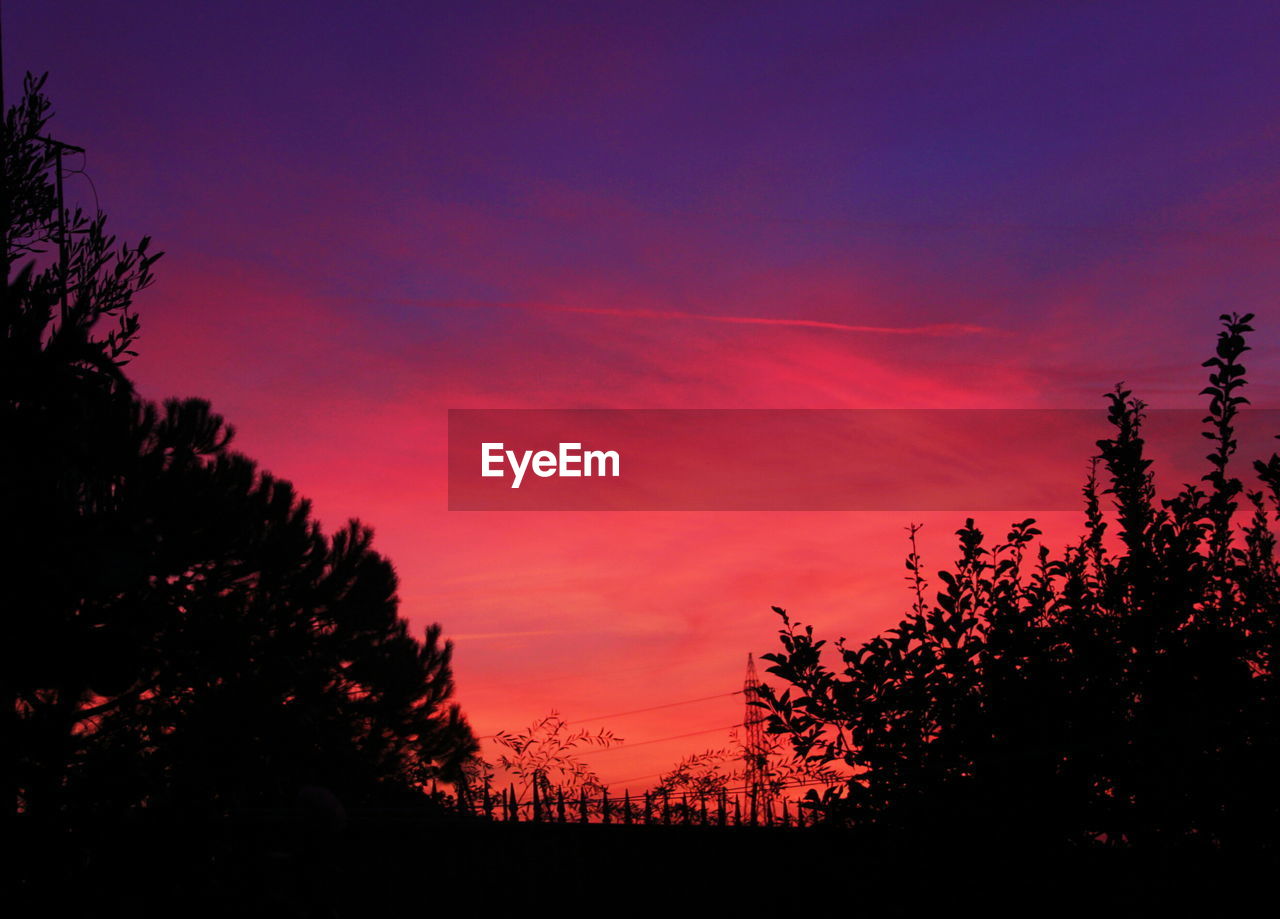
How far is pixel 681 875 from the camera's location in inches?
435

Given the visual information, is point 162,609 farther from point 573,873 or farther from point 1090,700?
point 1090,700

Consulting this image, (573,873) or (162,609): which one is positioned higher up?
(162,609)

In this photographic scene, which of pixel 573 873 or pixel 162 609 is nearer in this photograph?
pixel 573 873

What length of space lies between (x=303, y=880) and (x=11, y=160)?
8.52 meters

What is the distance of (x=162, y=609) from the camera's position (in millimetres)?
17391

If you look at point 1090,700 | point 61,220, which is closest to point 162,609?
point 61,220

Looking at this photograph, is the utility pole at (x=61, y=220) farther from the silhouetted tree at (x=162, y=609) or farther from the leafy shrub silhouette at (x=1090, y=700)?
the leafy shrub silhouette at (x=1090, y=700)

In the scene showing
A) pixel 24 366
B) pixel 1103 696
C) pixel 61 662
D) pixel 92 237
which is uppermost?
pixel 92 237

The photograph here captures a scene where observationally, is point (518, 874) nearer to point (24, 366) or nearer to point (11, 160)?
point (24, 366)

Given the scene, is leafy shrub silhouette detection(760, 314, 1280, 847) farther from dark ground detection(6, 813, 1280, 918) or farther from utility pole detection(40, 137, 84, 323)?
utility pole detection(40, 137, 84, 323)

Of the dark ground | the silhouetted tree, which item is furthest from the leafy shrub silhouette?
the silhouetted tree

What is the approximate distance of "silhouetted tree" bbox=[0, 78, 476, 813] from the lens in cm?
1014

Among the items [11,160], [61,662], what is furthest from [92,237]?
[61,662]

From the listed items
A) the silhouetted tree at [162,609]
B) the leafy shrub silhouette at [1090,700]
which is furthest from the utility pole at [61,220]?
the leafy shrub silhouette at [1090,700]
